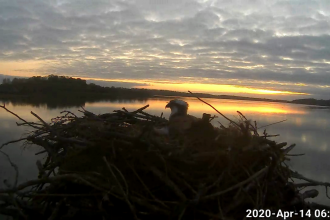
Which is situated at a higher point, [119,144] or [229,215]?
[119,144]

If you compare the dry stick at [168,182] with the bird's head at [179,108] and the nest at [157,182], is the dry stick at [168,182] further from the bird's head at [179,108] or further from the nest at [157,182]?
the bird's head at [179,108]

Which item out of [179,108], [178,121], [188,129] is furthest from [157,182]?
[179,108]

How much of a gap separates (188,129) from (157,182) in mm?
930

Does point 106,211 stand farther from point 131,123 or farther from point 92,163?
point 131,123

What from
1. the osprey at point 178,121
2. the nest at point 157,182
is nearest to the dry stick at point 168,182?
the nest at point 157,182

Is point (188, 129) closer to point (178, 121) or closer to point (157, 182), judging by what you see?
point (178, 121)

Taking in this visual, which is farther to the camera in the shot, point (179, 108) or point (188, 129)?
point (179, 108)

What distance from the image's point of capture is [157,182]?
284cm

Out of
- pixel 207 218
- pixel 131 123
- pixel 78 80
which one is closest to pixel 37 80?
pixel 78 80

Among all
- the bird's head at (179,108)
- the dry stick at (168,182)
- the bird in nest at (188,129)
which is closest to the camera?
the dry stick at (168,182)

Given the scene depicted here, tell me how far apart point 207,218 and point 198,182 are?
33 cm

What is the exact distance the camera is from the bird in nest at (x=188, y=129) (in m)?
3.31

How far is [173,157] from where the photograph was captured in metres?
2.82

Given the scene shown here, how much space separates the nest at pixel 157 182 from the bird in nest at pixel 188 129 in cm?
14
